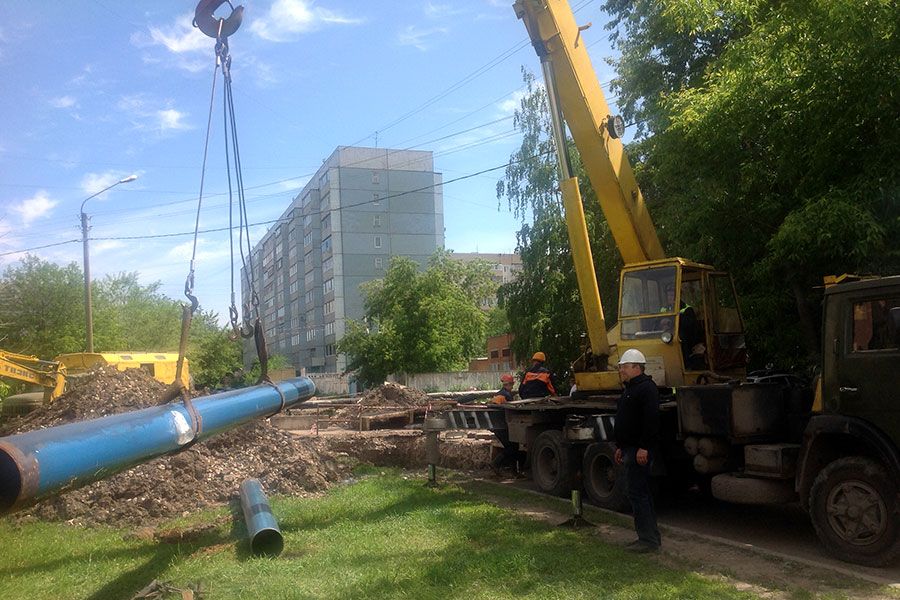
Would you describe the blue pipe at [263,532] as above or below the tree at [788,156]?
below

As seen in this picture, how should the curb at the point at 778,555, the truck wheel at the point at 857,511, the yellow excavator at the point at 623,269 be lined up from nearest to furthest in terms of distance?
the curb at the point at 778,555
the truck wheel at the point at 857,511
the yellow excavator at the point at 623,269

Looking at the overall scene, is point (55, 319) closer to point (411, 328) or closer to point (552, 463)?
point (411, 328)

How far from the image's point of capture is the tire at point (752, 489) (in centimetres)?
736

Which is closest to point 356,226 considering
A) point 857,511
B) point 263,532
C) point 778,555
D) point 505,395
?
point 505,395

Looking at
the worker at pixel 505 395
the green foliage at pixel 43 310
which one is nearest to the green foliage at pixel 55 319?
the green foliage at pixel 43 310

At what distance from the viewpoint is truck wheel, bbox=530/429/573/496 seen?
33.9 feet

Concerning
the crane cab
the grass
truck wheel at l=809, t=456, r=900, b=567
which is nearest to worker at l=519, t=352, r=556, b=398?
the crane cab

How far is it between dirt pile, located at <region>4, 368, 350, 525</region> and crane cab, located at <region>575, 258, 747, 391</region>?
5211 millimetres

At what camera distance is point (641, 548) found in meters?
7.02

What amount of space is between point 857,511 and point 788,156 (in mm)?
5498

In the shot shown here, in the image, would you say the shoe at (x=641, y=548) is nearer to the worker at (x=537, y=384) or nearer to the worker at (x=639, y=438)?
the worker at (x=639, y=438)

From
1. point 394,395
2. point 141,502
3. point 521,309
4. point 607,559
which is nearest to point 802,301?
point 607,559

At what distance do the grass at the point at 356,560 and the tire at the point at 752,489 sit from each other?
4.93 feet

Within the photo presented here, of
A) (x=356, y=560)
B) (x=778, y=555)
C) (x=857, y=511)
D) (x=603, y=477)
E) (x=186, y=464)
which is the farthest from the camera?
Answer: (x=186, y=464)
